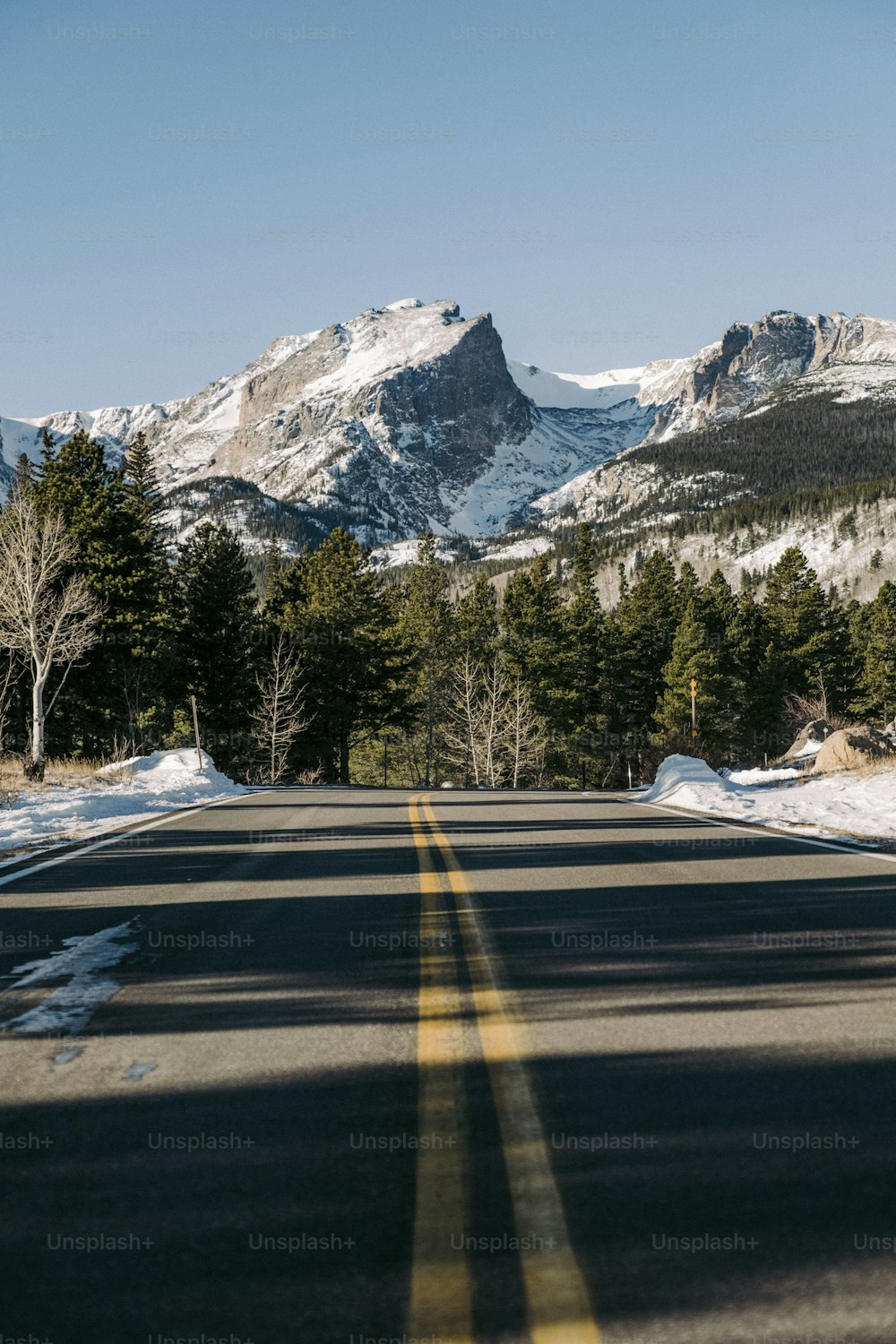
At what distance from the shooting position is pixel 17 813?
1498cm

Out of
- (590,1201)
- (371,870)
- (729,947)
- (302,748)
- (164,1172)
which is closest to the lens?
(590,1201)

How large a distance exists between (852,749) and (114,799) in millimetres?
16260

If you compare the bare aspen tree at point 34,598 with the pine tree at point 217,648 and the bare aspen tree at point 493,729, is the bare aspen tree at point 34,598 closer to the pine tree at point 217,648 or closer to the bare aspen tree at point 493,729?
the pine tree at point 217,648

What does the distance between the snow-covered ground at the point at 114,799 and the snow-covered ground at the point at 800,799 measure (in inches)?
361

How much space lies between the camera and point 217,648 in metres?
51.7

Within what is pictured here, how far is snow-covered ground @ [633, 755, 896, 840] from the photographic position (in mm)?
13495

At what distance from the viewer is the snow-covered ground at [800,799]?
44.3ft

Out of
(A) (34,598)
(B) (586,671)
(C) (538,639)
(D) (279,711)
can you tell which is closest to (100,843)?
(A) (34,598)

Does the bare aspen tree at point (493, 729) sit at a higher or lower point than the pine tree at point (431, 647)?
lower

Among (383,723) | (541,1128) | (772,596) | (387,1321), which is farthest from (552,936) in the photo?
(772,596)

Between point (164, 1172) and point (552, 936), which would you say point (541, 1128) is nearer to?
point (164, 1172)

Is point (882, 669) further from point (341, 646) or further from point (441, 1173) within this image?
point (441, 1173)

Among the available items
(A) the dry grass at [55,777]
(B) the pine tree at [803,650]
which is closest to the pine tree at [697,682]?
(B) the pine tree at [803,650]

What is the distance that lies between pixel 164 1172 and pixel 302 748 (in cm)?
5257
